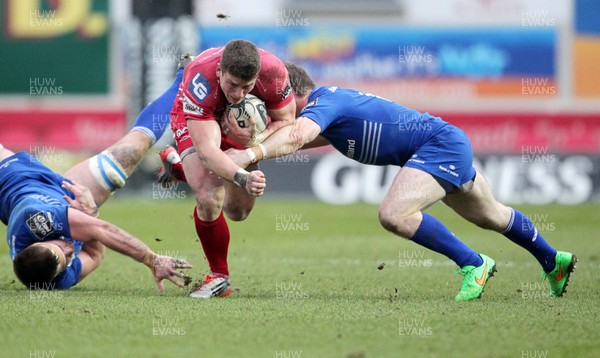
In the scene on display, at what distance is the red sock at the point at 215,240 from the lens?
773cm

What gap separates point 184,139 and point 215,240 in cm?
78

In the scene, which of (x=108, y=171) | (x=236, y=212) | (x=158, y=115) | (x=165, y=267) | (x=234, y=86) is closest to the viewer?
(x=234, y=86)

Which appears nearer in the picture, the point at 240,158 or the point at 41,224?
the point at 240,158

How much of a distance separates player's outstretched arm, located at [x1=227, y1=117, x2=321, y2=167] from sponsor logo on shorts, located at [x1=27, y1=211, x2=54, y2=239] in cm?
135

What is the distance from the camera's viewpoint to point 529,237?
7.76 metres

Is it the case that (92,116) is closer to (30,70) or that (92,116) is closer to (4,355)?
(30,70)

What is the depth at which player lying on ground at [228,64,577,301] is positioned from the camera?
7.26m

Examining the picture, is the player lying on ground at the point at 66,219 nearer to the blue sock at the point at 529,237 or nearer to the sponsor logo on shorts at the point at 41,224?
the sponsor logo on shorts at the point at 41,224

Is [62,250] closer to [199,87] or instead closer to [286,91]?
[199,87]

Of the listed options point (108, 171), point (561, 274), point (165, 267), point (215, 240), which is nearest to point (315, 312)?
point (165, 267)

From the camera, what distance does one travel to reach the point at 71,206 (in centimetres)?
783

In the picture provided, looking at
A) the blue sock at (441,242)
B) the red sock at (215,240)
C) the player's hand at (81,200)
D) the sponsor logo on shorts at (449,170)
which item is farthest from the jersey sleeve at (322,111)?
the player's hand at (81,200)

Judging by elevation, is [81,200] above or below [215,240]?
above

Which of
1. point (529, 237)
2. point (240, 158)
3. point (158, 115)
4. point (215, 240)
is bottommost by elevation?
point (215, 240)
